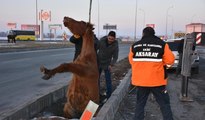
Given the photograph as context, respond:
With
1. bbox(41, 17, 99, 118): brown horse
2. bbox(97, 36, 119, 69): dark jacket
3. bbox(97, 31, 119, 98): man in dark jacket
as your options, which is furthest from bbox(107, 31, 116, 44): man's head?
bbox(41, 17, 99, 118): brown horse

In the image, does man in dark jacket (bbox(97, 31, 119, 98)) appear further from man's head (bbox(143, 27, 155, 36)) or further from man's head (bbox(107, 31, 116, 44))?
man's head (bbox(143, 27, 155, 36))

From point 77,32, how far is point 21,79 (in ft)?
26.3

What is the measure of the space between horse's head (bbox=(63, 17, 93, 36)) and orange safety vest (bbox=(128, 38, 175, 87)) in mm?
1008

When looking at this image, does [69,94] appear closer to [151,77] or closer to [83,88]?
[83,88]

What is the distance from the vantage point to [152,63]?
552cm

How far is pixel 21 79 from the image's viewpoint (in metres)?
12.6

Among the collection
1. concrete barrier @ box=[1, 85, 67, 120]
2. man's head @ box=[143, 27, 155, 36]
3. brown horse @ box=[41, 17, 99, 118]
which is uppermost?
man's head @ box=[143, 27, 155, 36]

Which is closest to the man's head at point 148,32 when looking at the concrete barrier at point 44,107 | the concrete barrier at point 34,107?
the concrete barrier at point 44,107

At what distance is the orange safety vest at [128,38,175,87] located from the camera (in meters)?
5.50

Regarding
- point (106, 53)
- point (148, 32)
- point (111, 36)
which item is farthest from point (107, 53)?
point (148, 32)

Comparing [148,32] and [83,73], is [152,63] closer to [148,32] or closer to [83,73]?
[148,32]

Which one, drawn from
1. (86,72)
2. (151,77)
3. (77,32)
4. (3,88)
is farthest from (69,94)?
(3,88)

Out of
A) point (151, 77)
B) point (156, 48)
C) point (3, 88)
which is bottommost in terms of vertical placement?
point (3, 88)

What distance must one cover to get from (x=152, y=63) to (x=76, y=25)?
1.46 metres
